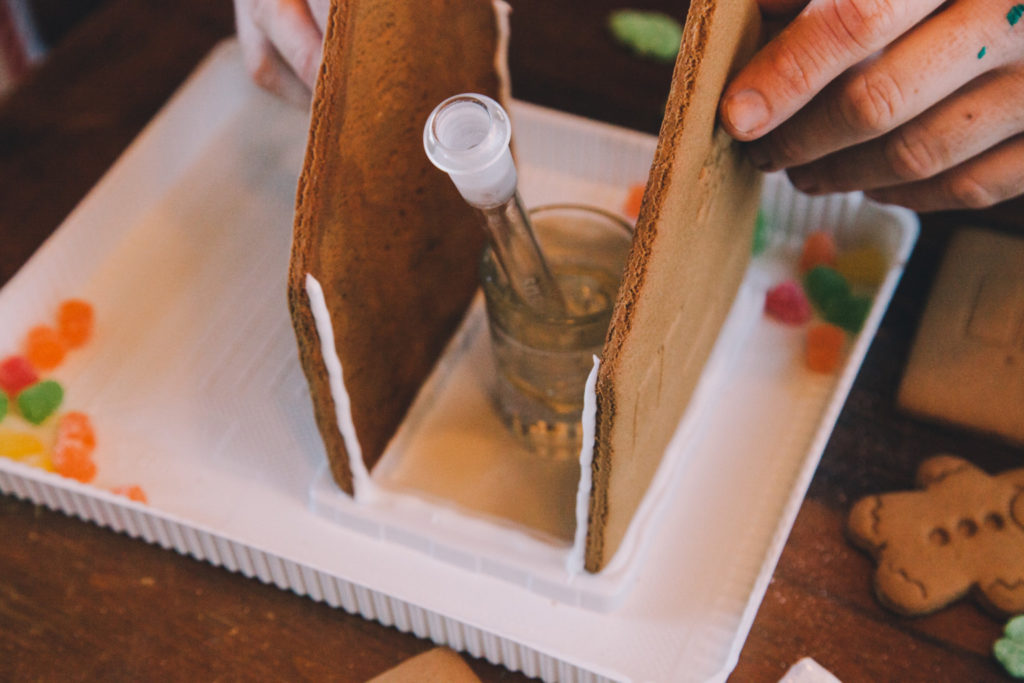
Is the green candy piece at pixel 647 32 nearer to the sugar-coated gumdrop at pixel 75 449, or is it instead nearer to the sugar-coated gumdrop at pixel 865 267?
the sugar-coated gumdrop at pixel 865 267

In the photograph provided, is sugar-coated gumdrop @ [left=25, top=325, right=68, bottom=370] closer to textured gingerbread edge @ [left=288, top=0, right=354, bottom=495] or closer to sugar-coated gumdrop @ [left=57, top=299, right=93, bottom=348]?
sugar-coated gumdrop @ [left=57, top=299, right=93, bottom=348]

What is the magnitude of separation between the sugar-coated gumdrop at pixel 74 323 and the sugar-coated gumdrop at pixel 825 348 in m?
0.56

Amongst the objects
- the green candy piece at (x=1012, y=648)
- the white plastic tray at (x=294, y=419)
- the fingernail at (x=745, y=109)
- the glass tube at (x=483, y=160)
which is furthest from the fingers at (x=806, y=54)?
the green candy piece at (x=1012, y=648)

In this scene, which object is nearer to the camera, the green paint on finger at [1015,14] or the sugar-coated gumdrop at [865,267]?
the green paint on finger at [1015,14]

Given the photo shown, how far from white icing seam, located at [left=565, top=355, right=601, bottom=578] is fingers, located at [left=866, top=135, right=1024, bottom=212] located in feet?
0.93

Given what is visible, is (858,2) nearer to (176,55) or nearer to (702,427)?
(702,427)

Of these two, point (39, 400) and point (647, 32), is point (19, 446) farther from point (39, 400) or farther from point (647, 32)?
point (647, 32)

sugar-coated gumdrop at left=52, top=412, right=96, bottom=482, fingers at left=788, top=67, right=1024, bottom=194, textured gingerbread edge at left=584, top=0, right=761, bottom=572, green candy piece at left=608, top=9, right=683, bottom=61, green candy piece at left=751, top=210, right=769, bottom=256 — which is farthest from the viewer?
green candy piece at left=608, top=9, right=683, bottom=61

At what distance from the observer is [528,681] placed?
700mm

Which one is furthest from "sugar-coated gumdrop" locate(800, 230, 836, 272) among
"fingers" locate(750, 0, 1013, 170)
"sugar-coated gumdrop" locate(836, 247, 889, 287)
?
"fingers" locate(750, 0, 1013, 170)

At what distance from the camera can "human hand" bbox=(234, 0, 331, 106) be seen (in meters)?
0.76

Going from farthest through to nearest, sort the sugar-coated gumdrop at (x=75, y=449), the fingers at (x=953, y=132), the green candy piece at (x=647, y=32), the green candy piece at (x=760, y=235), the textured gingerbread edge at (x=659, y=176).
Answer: the green candy piece at (x=647, y=32) < the green candy piece at (x=760, y=235) < the sugar-coated gumdrop at (x=75, y=449) < the fingers at (x=953, y=132) < the textured gingerbread edge at (x=659, y=176)

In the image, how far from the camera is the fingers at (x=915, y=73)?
2.05 feet

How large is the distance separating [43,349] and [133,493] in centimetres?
16
